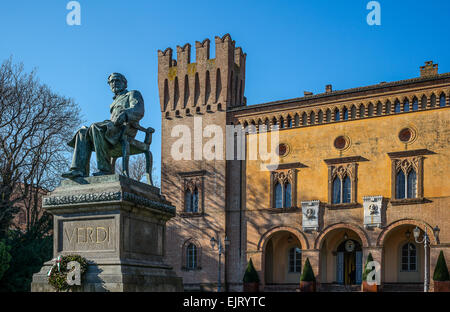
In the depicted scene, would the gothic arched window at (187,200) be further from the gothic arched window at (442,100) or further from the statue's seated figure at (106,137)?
the statue's seated figure at (106,137)

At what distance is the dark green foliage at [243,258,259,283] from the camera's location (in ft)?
122

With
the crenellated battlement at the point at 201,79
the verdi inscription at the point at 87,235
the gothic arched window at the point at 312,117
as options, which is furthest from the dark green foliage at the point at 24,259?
the gothic arched window at the point at 312,117

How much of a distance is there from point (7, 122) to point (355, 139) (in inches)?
715

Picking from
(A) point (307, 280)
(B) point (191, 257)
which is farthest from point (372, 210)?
(B) point (191, 257)

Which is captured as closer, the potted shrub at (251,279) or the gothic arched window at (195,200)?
the potted shrub at (251,279)

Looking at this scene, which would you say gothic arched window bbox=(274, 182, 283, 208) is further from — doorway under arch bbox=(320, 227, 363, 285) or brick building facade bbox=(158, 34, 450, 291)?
doorway under arch bbox=(320, 227, 363, 285)

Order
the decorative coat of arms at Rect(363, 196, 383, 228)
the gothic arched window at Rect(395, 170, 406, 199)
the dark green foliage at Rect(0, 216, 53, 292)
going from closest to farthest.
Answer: the dark green foliage at Rect(0, 216, 53, 292), the gothic arched window at Rect(395, 170, 406, 199), the decorative coat of arms at Rect(363, 196, 383, 228)

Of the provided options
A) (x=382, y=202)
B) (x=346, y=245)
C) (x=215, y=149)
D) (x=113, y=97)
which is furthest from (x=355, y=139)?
(x=113, y=97)

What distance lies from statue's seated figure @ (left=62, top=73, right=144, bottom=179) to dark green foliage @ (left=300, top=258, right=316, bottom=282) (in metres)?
27.0

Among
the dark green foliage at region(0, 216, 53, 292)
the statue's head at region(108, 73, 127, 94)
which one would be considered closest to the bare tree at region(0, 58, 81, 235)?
the dark green foliage at region(0, 216, 53, 292)

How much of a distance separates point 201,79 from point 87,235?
33.2 meters

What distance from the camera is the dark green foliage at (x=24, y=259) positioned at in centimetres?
2312

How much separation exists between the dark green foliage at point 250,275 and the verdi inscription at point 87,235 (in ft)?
94.1
